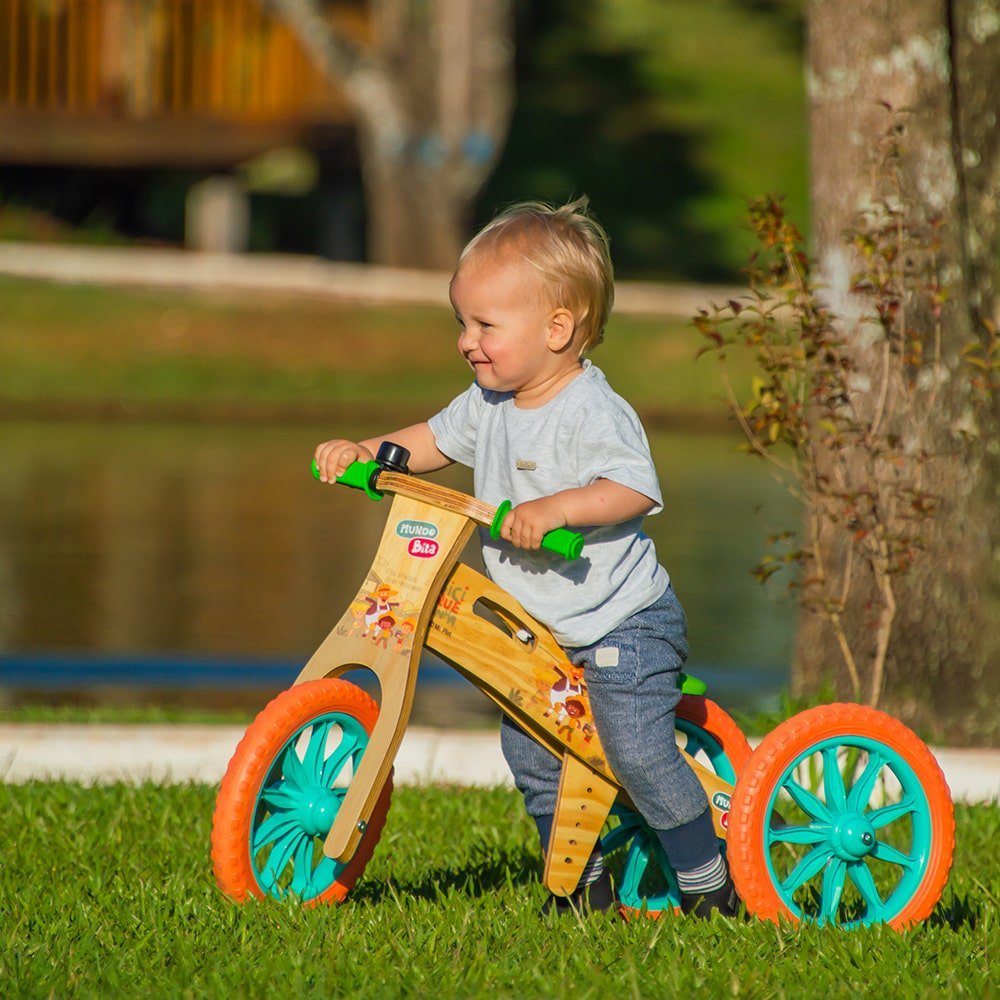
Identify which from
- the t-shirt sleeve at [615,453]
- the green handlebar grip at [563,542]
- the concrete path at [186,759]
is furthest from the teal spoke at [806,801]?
the concrete path at [186,759]

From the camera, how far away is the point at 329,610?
30.8 ft

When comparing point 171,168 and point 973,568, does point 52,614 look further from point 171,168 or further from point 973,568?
point 171,168

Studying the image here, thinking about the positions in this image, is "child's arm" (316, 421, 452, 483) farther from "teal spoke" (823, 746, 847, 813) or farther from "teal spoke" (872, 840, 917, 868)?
"teal spoke" (872, 840, 917, 868)

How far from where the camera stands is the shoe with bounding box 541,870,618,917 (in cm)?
419

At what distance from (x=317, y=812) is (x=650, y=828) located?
0.87 metres

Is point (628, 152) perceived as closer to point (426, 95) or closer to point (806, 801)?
point (426, 95)

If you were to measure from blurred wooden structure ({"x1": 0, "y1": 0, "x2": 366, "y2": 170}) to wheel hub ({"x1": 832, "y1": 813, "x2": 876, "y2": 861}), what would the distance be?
17.8 m

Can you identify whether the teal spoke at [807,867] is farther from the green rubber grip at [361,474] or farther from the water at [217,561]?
the green rubber grip at [361,474]

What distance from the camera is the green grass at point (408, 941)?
3516 millimetres

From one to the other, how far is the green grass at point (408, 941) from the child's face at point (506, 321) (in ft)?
3.92

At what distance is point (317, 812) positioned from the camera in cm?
395

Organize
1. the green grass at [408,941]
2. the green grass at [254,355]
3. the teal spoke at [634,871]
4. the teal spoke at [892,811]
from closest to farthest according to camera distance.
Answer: the green grass at [408,941] < the teal spoke at [892,811] < the teal spoke at [634,871] < the green grass at [254,355]

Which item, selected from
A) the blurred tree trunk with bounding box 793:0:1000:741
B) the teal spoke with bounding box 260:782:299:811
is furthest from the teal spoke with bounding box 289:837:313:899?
the blurred tree trunk with bounding box 793:0:1000:741

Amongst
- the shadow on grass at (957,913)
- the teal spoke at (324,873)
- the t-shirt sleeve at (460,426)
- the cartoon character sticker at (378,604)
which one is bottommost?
the shadow on grass at (957,913)
